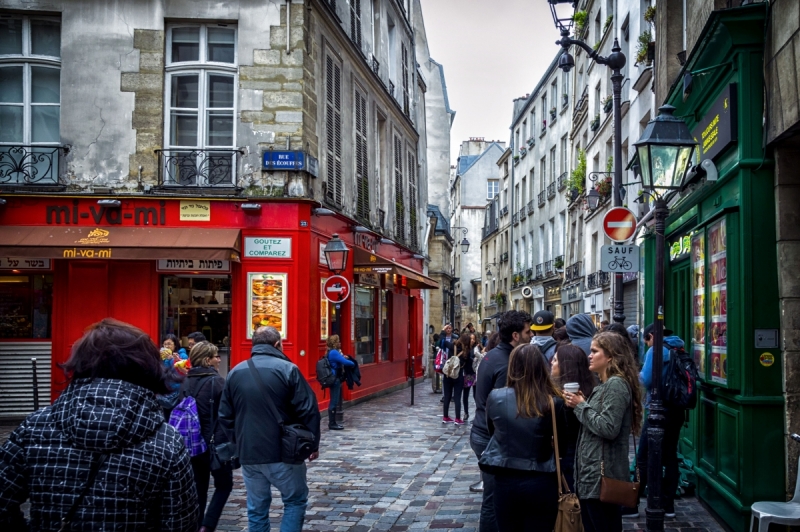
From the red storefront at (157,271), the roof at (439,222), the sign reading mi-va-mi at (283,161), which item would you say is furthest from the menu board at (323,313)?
the roof at (439,222)

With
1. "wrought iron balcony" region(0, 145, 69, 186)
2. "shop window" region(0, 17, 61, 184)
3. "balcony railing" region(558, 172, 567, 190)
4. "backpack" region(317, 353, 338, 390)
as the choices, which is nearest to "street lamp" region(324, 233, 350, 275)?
"backpack" region(317, 353, 338, 390)

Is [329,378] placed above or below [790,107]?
below

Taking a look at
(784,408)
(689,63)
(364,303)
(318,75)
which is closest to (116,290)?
(318,75)

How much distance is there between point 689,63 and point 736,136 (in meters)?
1.99

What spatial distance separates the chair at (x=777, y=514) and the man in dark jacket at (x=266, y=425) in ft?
9.78

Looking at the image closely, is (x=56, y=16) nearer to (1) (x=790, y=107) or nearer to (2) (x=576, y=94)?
(1) (x=790, y=107)

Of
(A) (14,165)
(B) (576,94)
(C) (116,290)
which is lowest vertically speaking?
(C) (116,290)

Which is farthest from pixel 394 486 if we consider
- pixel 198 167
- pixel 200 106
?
pixel 200 106

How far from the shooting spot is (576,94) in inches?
1152

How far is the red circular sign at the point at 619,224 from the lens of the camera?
36.7 ft

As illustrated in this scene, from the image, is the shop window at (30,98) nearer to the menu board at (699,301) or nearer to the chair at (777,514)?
the menu board at (699,301)

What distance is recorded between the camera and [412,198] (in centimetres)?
2725

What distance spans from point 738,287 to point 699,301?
177 cm

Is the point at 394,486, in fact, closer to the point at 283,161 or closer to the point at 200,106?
the point at 283,161
